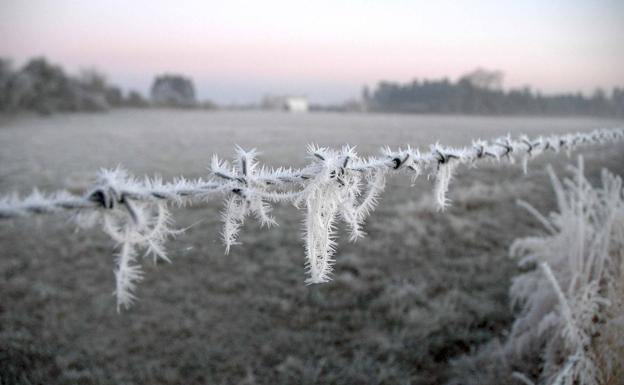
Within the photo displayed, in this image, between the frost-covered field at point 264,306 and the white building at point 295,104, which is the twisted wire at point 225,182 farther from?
the white building at point 295,104

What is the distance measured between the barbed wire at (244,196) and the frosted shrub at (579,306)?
4.51 ft

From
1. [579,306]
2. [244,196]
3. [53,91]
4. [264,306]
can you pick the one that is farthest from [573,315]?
[53,91]

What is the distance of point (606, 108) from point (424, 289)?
39.1 metres

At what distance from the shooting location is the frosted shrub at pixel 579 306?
6.89 ft

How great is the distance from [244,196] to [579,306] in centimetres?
226

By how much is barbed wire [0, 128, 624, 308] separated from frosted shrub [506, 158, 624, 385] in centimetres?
138

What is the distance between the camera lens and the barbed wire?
867 millimetres

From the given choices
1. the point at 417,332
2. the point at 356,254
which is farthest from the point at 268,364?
the point at 356,254

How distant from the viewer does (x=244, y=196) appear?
1099mm

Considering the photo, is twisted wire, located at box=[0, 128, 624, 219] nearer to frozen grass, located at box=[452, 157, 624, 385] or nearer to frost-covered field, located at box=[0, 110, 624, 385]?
frost-covered field, located at box=[0, 110, 624, 385]

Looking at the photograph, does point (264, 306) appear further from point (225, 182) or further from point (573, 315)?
point (225, 182)

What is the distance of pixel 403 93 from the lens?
48.3 metres

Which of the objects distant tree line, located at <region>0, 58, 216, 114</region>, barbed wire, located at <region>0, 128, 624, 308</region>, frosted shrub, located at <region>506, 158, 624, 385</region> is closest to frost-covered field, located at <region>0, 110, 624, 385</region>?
barbed wire, located at <region>0, 128, 624, 308</region>

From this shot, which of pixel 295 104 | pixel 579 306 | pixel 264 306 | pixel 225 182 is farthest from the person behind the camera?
pixel 295 104
